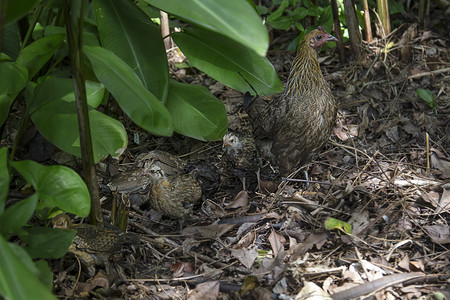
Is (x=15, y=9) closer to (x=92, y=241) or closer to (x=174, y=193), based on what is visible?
(x=92, y=241)

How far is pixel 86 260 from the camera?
117 inches

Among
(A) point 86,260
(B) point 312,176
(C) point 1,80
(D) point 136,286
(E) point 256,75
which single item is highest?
(C) point 1,80

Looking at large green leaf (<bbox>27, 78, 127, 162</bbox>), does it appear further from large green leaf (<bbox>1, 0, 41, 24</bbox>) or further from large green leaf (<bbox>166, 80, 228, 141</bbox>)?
large green leaf (<bbox>1, 0, 41, 24</bbox>)

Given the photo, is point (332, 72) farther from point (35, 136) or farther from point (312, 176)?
point (35, 136)

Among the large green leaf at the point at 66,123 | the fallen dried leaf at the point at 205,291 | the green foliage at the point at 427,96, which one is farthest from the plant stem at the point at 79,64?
the green foliage at the point at 427,96

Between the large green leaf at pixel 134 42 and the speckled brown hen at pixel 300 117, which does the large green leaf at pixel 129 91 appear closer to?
the large green leaf at pixel 134 42

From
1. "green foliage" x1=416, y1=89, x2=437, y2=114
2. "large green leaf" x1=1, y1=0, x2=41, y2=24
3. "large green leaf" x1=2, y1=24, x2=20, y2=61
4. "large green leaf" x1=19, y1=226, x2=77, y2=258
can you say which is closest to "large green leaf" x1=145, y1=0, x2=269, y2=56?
"large green leaf" x1=1, y1=0, x2=41, y2=24

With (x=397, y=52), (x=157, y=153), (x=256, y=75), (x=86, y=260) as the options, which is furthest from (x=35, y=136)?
(x=397, y=52)

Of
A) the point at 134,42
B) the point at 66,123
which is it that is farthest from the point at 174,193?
the point at 134,42

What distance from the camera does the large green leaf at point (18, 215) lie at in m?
2.28

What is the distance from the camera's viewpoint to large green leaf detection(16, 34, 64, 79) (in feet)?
9.50

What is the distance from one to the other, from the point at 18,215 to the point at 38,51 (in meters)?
1.09

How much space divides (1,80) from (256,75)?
66.7 inches

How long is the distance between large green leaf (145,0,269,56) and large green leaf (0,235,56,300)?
4.16ft
